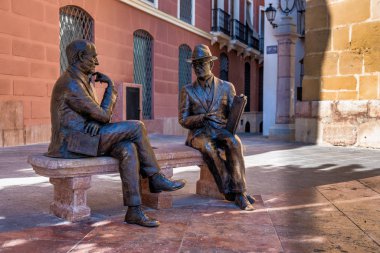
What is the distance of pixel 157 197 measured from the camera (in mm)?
4340

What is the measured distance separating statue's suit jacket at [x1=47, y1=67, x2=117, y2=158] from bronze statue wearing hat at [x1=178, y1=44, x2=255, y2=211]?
3.84 ft

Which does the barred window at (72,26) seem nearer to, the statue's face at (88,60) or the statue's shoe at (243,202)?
the statue's face at (88,60)

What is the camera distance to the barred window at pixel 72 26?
37.3 feet

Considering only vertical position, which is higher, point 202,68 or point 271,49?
point 271,49

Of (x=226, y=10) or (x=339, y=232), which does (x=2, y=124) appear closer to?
(x=339, y=232)

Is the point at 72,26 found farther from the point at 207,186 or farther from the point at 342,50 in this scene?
the point at 207,186

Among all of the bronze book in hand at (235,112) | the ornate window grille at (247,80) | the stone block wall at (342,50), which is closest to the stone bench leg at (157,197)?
the bronze book in hand at (235,112)

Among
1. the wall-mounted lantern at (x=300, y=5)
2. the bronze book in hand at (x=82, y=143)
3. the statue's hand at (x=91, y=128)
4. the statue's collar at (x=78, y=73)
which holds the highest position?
the wall-mounted lantern at (x=300, y=5)

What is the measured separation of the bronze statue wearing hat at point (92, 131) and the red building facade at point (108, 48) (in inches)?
248

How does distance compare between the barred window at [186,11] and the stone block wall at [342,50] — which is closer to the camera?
the stone block wall at [342,50]

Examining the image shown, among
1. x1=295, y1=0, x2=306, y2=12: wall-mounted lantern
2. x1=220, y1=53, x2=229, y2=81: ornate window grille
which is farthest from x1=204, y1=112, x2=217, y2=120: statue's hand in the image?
x1=220, y1=53, x2=229, y2=81: ornate window grille

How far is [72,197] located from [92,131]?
0.62 meters

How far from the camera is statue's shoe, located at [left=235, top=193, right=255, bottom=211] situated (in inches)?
171

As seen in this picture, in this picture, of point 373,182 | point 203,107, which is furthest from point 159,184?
point 373,182
